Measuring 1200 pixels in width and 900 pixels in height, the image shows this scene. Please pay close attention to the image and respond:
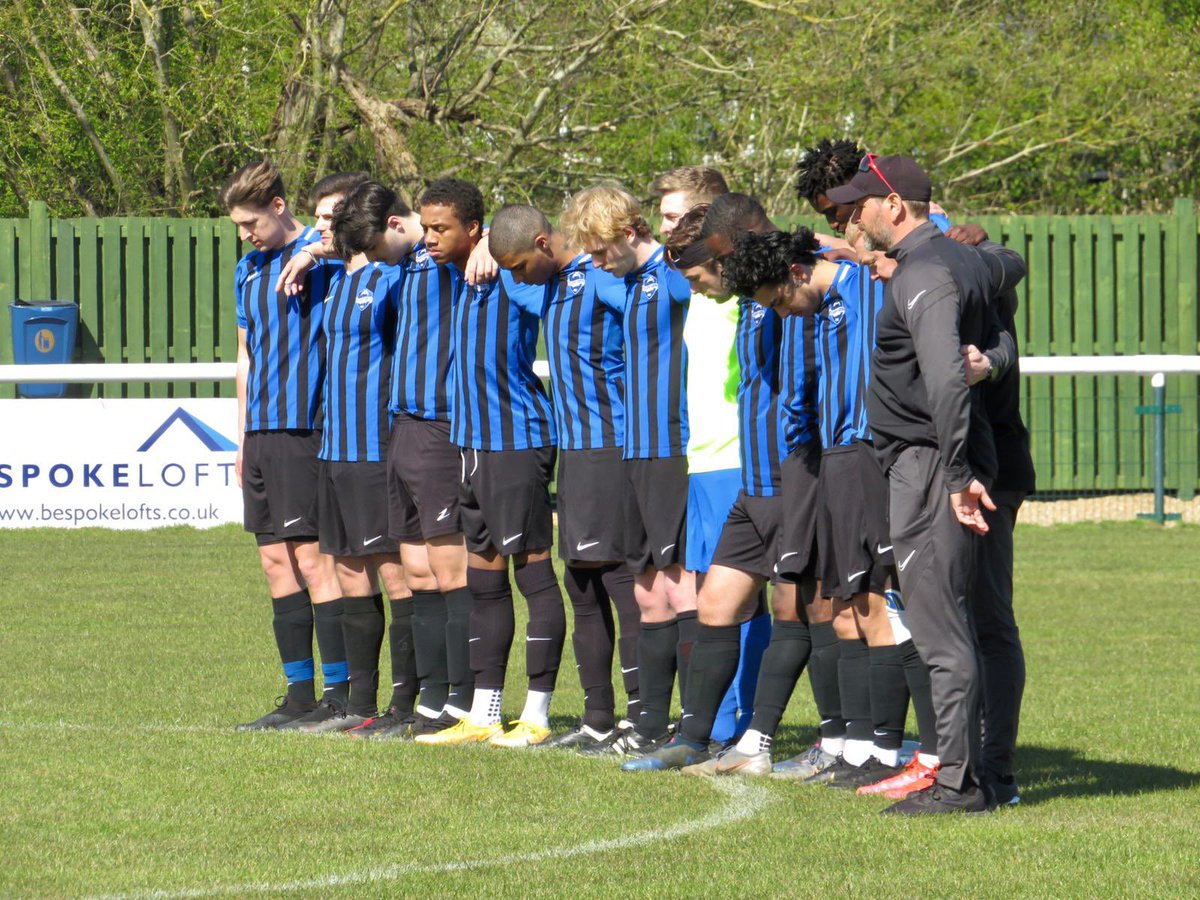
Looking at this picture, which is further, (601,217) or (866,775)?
(601,217)

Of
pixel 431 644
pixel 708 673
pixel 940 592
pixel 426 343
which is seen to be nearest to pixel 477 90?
pixel 426 343

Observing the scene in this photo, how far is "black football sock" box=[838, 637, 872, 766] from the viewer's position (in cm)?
632

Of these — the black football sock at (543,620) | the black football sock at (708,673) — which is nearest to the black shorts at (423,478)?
the black football sock at (543,620)

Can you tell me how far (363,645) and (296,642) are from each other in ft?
1.18

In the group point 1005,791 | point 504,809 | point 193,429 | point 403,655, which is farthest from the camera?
point 193,429

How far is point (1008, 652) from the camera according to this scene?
235 inches

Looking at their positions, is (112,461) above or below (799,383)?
below

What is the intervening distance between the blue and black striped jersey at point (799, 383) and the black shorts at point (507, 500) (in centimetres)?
114

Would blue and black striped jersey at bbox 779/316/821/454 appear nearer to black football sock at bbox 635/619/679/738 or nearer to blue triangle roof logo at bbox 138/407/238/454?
black football sock at bbox 635/619/679/738

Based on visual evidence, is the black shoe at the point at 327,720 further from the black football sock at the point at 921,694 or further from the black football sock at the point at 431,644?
the black football sock at the point at 921,694

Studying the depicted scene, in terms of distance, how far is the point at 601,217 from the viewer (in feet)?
Result: 22.0

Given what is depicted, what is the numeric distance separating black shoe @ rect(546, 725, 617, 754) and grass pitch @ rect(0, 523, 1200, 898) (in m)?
0.21

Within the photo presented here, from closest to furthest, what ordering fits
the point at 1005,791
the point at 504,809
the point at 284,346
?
the point at 504,809
the point at 1005,791
the point at 284,346

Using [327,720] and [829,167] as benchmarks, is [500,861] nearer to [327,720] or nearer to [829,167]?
[327,720]
